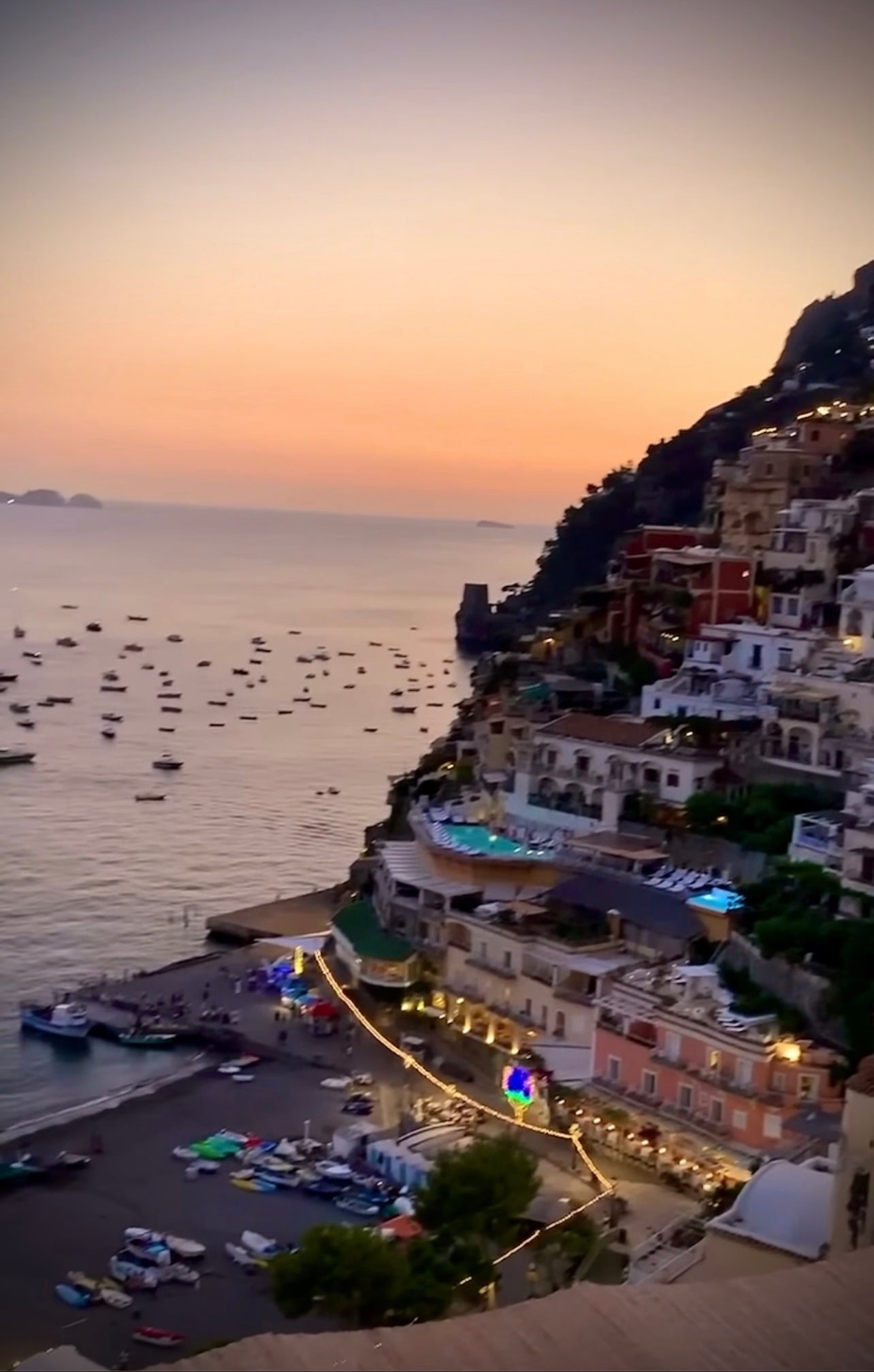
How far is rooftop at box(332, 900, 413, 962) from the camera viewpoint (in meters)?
10.3

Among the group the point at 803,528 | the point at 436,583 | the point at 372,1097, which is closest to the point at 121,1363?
the point at 372,1097

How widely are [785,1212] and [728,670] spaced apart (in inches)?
288

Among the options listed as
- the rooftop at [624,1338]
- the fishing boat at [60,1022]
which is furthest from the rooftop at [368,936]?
the rooftop at [624,1338]

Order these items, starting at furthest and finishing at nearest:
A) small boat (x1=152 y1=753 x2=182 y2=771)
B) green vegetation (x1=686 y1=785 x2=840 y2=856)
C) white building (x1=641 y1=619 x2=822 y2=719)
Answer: small boat (x1=152 y1=753 x2=182 y2=771)
white building (x1=641 y1=619 x2=822 y2=719)
green vegetation (x1=686 y1=785 x2=840 y2=856)

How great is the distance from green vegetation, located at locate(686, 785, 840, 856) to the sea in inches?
163

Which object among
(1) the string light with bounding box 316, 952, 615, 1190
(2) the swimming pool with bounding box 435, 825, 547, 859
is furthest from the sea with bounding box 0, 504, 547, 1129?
(2) the swimming pool with bounding box 435, 825, 547, 859

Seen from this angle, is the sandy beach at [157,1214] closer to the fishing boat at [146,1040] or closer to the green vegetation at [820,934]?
the fishing boat at [146,1040]

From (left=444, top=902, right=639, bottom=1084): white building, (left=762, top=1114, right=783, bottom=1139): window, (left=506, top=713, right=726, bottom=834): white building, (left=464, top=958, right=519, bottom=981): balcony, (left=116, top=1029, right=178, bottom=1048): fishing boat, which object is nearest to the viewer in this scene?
(left=762, top=1114, right=783, bottom=1139): window

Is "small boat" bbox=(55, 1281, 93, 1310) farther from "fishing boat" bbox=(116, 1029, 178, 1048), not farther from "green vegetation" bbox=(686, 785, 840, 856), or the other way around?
"green vegetation" bbox=(686, 785, 840, 856)

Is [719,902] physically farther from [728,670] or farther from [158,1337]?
[158,1337]

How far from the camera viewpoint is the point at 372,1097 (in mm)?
8773

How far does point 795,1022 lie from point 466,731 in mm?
7638

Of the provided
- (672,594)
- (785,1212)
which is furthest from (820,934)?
(672,594)

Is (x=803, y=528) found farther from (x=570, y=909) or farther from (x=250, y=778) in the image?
(x=250, y=778)
